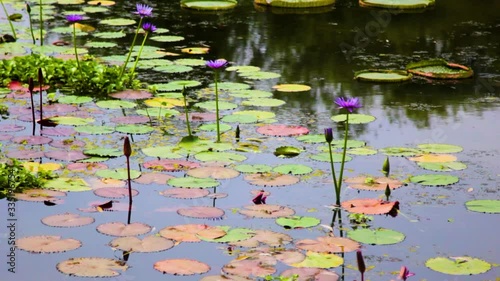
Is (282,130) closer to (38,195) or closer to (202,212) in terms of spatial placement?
(202,212)

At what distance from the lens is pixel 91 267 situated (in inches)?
122

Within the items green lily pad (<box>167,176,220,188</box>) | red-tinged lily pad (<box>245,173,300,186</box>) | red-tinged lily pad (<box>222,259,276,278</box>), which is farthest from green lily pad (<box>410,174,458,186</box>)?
red-tinged lily pad (<box>222,259,276,278</box>)

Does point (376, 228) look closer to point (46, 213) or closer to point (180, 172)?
point (180, 172)

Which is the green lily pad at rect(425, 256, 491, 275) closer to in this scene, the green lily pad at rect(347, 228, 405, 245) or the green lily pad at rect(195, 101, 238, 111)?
the green lily pad at rect(347, 228, 405, 245)

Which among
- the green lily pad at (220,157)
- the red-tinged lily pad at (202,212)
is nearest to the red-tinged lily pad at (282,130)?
the green lily pad at (220,157)

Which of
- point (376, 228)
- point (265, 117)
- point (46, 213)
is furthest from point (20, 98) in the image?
point (376, 228)

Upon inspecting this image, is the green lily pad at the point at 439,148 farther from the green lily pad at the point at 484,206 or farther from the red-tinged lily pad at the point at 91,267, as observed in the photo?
the red-tinged lily pad at the point at 91,267

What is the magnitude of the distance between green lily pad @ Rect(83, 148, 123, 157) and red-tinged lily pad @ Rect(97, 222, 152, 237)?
83cm

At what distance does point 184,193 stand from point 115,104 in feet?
4.75

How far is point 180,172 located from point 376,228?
0.97 metres

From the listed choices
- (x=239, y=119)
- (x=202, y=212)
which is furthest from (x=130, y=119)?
(x=202, y=212)

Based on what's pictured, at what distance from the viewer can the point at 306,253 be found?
325 cm

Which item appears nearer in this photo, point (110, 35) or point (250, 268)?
point (250, 268)

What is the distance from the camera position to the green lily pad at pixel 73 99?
5155 mm
